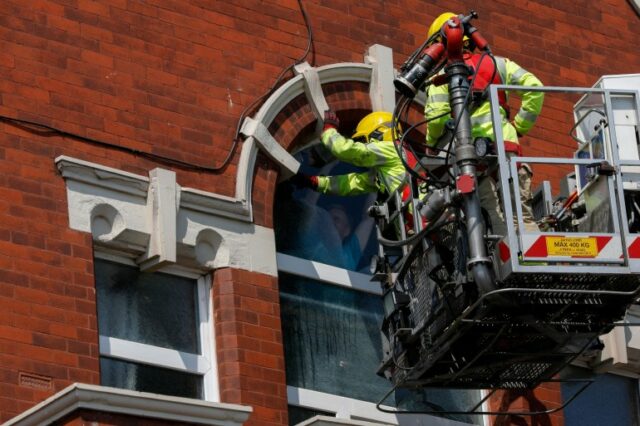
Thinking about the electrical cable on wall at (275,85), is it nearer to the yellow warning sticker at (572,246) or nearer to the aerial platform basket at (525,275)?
the aerial platform basket at (525,275)

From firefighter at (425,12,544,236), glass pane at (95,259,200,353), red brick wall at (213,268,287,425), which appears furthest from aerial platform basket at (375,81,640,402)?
glass pane at (95,259,200,353)

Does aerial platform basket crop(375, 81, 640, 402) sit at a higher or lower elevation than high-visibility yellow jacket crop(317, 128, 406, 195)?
lower

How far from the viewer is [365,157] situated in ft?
58.2

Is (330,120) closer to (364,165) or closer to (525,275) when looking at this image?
(364,165)

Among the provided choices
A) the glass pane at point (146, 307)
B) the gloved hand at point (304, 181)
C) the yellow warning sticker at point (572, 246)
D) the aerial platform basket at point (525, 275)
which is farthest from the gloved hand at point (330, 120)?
the yellow warning sticker at point (572, 246)

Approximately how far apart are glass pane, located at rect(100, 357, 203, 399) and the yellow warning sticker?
115 inches

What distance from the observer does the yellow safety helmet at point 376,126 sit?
17922mm

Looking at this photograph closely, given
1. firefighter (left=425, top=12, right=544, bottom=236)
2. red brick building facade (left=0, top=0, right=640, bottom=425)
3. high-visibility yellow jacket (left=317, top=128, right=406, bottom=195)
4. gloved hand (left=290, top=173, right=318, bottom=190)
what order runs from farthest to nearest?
1. gloved hand (left=290, top=173, right=318, bottom=190)
2. high-visibility yellow jacket (left=317, top=128, right=406, bottom=195)
3. firefighter (left=425, top=12, right=544, bottom=236)
4. red brick building facade (left=0, top=0, right=640, bottom=425)

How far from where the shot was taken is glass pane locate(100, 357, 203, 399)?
628 inches

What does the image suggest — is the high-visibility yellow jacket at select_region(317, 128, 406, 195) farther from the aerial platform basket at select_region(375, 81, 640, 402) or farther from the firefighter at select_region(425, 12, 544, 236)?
the firefighter at select_region(425, 12, 544, 236)

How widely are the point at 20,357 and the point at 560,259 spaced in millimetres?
3761

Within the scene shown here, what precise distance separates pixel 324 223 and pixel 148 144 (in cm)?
211

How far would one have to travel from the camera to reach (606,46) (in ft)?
66.9

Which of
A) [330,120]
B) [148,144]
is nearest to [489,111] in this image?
[330,120]
